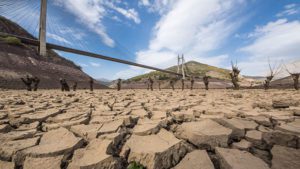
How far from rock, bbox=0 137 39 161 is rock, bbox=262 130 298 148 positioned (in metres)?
1.79

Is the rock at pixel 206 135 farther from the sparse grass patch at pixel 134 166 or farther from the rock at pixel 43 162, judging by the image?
the rock at pixel 43 162

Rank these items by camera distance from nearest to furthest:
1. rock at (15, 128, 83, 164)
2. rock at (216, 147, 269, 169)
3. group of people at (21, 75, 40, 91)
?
rock at (216, 147, 269, 169), rock at (15, 128, 83, 164), group of people at (21, 75, 40, 91)

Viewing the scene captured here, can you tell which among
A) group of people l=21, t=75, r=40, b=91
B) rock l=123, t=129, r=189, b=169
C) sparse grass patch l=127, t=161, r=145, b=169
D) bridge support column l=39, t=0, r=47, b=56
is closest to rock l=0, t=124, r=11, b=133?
rock l=123, t=129, r=189, b=169

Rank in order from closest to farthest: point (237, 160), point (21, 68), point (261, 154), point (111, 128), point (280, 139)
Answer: point (237, 160)
point (261, 154)
point (280, 139)
point (111, 128)
point (21, 68)

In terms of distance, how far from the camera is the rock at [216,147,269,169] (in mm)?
917

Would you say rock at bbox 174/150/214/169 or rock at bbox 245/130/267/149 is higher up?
rock at bbox 245/130/267/149

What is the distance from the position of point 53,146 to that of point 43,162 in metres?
0.18

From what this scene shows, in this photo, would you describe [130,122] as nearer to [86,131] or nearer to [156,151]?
[86,131]

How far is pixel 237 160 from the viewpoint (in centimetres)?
97

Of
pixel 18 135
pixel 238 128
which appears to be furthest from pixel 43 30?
pixel 238 128

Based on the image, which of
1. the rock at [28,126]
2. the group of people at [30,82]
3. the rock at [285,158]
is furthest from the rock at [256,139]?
the group of people at [30,82]

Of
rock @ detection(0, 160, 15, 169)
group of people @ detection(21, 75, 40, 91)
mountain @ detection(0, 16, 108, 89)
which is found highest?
mountain @ detection(0, 16, 108, 89)

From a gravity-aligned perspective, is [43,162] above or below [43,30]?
below

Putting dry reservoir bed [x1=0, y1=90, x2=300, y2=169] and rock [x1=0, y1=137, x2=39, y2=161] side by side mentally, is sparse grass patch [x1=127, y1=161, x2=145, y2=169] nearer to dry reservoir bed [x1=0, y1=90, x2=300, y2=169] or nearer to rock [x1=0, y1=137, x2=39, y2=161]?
dry reservoir bed [x1=0, y1=90, x2=300, y2=169]
